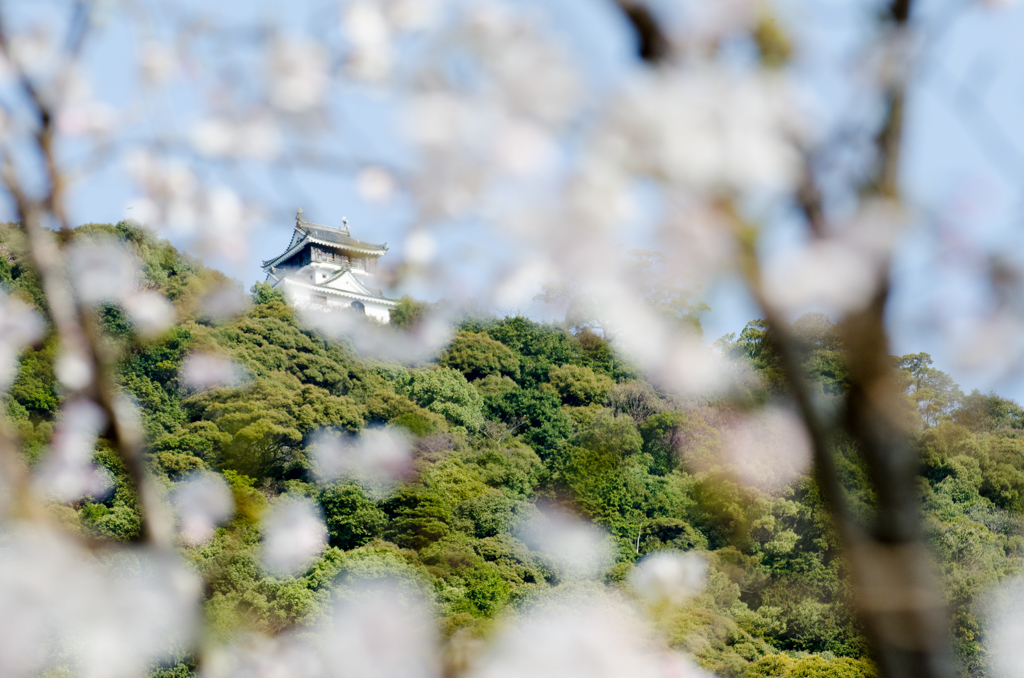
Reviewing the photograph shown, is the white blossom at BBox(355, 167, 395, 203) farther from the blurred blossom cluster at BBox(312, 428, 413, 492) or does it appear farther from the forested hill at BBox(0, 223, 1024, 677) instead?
the blurred blossom cluster at BBox(312, 428, 413, 492)

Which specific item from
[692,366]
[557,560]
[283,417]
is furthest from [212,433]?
[692,366]

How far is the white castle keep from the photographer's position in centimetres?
1880

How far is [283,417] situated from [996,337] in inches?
442

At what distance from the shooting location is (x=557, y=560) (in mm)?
10180

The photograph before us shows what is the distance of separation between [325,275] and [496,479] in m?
10.9

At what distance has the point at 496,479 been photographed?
11992 mm

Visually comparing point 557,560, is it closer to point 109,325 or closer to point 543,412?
point 543,412

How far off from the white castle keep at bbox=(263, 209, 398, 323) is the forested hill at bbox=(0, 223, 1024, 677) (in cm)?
295

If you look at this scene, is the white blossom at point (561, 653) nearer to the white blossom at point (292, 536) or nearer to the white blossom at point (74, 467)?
the white blossom at point (292, 536)

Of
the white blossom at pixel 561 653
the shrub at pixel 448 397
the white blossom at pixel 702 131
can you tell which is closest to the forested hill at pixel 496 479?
the shrub at pixel 448 397

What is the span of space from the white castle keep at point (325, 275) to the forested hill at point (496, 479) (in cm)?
295

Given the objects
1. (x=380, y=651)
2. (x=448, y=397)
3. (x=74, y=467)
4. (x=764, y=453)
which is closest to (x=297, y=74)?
(x=380, y=651)

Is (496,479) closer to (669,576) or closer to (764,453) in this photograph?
(669,576)

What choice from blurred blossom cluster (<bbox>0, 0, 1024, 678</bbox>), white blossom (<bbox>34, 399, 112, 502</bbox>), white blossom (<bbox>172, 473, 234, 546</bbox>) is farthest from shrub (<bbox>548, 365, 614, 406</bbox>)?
blurred blossom cluster (<bbox>0, 0, 1024, 678</bbox>)
